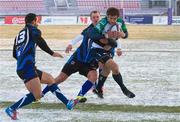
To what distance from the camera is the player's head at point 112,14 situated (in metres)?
8.04

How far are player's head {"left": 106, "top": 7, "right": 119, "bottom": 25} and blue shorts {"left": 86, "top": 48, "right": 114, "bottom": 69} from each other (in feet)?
1.86

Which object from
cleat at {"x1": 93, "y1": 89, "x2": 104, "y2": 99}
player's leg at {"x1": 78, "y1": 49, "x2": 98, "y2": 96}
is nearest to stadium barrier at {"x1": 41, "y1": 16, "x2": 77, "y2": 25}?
cleat at {"x1": 93, "y1": 89, "x2": 104, "y2": 99}

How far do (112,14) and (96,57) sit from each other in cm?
79

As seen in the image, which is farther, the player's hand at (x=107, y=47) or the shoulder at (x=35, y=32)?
the player's hand at (x=107, y=47)

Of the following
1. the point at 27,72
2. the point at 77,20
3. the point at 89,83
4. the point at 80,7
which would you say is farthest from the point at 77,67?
the point at 80,7

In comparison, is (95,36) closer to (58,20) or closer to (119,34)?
(119,34)

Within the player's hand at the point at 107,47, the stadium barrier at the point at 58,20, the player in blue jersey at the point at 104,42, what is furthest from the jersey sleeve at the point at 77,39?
the stadium barrier at the point at 58,20

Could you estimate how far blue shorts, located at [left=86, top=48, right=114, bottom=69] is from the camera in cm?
834

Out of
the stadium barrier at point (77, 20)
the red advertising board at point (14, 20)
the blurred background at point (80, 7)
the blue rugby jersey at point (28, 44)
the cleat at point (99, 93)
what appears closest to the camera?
the blue rugby jersey at point (28, 44)

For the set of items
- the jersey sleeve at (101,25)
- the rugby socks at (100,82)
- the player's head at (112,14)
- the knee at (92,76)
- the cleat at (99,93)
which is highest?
the player's head at (112,14)

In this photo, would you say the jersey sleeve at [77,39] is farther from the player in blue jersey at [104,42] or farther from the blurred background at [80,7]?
the blurred background at [80,7]

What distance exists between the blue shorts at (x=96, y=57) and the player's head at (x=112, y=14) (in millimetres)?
567

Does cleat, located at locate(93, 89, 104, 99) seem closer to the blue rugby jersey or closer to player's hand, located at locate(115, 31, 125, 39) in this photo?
player's hand, located at locate(115, 31, 125, 39)

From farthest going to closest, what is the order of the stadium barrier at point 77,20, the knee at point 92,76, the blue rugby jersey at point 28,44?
1. the stadium barrier at point 77,20
2. the knee at point 92,76
3. the blue rugby jersey at point 28,44
